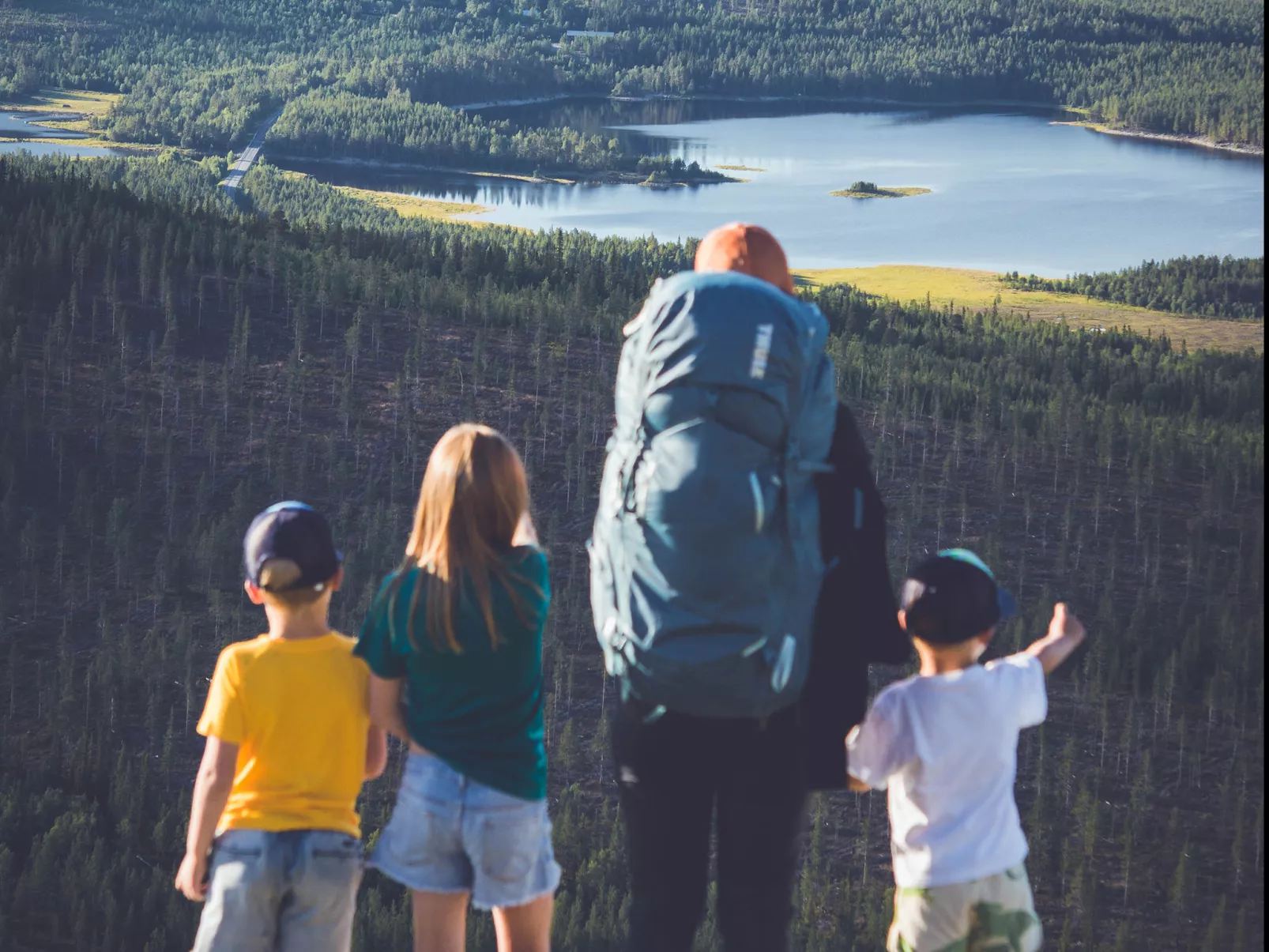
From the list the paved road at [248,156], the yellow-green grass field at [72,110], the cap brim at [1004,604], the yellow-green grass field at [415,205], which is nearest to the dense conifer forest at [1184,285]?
the yellow-green grass field at [415,205]

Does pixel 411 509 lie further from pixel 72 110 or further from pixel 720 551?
pixel 72 110

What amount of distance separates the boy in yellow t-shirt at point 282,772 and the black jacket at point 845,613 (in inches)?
47.2

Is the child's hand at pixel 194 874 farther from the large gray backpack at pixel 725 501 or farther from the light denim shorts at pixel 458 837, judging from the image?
the large gray backpack at pixel 725 501

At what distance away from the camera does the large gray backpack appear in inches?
140

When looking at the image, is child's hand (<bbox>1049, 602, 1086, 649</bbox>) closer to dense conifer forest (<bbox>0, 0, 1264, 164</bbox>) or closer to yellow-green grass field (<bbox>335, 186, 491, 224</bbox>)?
yellow-green grass field (<bbox>335, 186, 491, 224</bbox>)

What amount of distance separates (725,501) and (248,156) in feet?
181

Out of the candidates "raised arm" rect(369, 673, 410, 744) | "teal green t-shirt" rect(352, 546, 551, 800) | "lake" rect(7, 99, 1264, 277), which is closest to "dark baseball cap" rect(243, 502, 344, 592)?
"teal green t-shirt" rect(352, 546, 551, 800)

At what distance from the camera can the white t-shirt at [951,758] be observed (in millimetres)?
3822

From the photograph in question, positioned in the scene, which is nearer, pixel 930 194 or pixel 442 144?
pixel 930 194

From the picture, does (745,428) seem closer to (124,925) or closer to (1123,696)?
(124,925)

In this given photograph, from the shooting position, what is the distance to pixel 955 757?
12.5 feet

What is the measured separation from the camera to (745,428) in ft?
11.8

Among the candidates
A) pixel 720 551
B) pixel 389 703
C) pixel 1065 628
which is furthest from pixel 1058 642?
pixel 389 703

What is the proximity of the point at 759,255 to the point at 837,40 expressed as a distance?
277 ft
